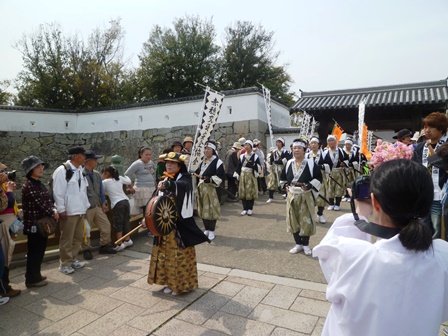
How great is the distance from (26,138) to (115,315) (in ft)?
48.3

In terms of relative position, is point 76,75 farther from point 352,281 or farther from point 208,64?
point 352,281

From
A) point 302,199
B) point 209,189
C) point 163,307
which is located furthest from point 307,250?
point 163,307

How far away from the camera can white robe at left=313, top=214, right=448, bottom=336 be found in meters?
1.18

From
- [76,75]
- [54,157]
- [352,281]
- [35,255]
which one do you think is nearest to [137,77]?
[76,75]

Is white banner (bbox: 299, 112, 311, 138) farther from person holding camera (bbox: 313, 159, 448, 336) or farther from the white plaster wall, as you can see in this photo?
person holding camera (bbox: 313, 159, 448, 336)

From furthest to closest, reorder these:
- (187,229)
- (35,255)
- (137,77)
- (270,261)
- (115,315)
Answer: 1. (137,77)
2. (270,261)
3. (35,255)
4. (187,229)
5. (115,315)

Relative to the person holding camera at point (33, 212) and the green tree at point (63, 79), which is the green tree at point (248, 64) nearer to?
the green tree at point (63, 79)

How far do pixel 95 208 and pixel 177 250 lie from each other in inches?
88.1

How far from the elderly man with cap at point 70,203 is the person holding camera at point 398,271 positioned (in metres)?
4.05

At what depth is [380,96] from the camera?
11.2m

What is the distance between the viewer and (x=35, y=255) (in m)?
3.88

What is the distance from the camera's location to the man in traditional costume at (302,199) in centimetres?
483

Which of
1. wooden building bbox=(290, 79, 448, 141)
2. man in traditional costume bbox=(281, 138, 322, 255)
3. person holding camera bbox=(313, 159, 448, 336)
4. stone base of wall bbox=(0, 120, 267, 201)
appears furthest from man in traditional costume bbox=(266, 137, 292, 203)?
person holding camera bbox=(313, 159, 448, 336)

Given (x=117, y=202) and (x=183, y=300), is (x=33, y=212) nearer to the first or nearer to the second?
(x=117, y=202)
